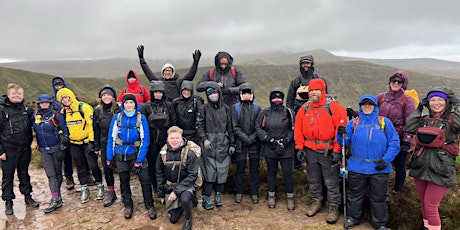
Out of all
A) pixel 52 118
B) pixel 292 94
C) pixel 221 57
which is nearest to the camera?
pixel 52 118

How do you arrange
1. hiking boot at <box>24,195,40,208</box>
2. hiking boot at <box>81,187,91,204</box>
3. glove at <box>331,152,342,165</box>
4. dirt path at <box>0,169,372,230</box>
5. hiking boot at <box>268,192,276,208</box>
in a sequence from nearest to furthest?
glove at <box>331,152,342,165</box> < dirt path at <box>0,169,372,230</box> < hiking boot at <box>268,192,276,208</box> < hiking boot at <box>24,195,40,208</box> < hiking boot at <box>81,187,91,204</box>

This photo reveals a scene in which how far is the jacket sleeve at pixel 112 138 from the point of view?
7.08 meters

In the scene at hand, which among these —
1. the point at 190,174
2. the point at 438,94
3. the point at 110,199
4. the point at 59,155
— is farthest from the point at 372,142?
the point at 59,155

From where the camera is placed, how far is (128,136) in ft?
23.1

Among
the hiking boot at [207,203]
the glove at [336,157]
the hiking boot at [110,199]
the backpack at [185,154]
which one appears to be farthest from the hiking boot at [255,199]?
the hiking boot at [110,199]

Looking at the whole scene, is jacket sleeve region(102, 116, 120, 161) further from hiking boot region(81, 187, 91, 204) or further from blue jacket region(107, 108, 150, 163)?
hiking boot region(81, 187, 91, 204)

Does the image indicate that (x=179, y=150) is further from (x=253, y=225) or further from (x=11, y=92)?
(x=11, y=92)

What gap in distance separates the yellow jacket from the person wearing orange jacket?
568 centimetres

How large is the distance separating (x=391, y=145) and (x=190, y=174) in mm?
4551

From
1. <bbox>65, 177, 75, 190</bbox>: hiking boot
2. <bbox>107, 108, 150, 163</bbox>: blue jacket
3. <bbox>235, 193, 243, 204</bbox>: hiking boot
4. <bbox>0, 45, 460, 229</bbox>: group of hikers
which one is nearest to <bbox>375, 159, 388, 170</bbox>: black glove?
<bbox>0, 45, 460, 229</bbox>: group of hikers

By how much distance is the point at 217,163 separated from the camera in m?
7.49

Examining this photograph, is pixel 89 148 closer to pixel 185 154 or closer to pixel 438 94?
pixel 185 154

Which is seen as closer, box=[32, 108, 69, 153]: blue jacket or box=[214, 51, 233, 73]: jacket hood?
box=[32, 108, 69, 153]: blue jacket

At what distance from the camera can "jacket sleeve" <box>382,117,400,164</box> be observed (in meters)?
5.96
